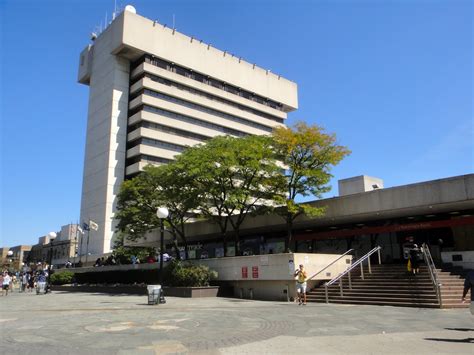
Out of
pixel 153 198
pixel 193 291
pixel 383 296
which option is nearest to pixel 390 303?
pixel 383 296

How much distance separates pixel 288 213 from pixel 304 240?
6.60m

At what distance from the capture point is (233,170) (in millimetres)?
28625

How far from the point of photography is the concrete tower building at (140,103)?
7050 centimetres

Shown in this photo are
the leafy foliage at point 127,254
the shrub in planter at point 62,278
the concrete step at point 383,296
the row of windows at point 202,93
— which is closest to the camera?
the concrete step at point 383,296

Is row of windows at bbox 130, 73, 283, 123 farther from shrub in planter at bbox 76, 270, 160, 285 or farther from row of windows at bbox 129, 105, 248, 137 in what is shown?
shrub in planter at bbox 76, 270, 160, 285

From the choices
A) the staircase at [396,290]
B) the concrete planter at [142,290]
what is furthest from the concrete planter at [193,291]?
the staircase at [396,290]

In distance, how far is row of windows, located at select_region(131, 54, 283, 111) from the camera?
75.2 m

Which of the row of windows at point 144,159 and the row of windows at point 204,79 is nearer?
the row of windows at point 144,159

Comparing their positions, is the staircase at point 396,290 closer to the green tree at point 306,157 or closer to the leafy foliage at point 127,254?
the green tree at point 306,157

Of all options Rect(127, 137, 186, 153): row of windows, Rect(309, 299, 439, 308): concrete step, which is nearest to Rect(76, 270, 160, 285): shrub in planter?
Rect(309, 299, 439, 308): concrete step

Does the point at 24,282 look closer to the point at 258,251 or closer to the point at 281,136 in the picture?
the point at 258,251

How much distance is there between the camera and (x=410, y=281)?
20406 mm

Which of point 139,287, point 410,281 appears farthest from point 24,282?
point 410,281

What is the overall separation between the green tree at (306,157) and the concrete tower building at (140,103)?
140 feet
